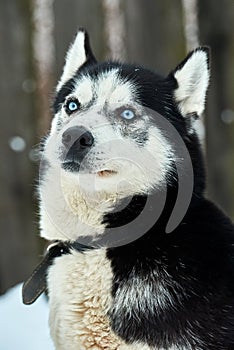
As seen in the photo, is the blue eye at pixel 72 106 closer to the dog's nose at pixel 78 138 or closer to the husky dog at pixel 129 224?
the husky dog at pixel 129 224

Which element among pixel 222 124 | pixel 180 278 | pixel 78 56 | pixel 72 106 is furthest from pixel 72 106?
pixel 222 124

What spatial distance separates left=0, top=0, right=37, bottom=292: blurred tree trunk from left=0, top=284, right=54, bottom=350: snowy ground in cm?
105

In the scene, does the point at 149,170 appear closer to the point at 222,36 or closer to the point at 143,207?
the point at 143,207

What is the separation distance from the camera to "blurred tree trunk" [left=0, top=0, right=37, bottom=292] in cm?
537

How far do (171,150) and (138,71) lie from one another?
0.40m

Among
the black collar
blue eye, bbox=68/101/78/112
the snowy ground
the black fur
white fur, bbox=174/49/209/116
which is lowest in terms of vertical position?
the snowy ground

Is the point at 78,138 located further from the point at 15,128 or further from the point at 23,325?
the point at 15,128

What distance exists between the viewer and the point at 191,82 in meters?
3.19

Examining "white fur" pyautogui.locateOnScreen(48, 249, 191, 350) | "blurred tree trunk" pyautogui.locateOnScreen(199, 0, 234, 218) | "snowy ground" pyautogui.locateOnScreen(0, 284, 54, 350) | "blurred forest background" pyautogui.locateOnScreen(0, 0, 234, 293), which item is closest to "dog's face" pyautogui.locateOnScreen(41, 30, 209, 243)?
"white fur" pyautogui.locateOnScreen(48, 249, 191, 350)

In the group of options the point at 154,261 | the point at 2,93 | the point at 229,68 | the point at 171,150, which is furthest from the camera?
the point at 229,68

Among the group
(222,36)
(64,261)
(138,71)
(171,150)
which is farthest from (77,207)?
(222,36)

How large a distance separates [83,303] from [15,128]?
2785 millimetres

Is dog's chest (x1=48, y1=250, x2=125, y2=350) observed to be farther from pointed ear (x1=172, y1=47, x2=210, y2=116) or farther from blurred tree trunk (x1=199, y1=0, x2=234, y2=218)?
blurred tree trunk (x1=199, y1=0, x2=234, y2=218)

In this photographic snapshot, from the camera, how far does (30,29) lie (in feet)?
17.7
